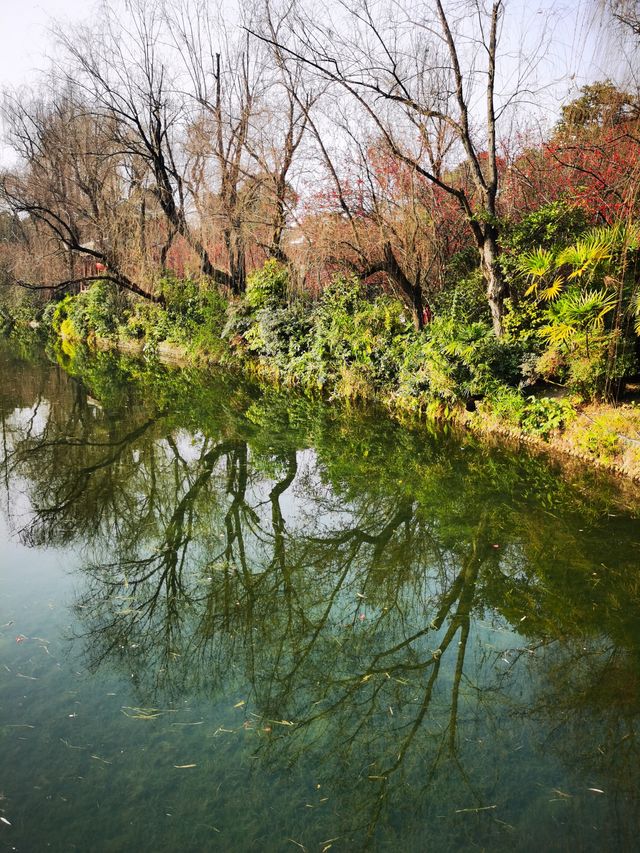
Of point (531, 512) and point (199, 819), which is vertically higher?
point (531, 512)

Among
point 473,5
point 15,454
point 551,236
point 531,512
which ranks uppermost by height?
point 473,5

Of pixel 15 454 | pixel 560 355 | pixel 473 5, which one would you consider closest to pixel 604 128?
pixel 473 5

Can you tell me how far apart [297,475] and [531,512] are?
3.11 m

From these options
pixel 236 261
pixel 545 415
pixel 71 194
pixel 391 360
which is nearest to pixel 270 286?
pixel 236 261

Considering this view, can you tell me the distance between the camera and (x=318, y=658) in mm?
4262

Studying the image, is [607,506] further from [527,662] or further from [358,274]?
[358,274]

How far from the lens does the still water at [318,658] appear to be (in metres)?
3.02

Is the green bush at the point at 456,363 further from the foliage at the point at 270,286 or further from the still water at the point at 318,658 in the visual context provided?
the foliage at the point at 270,286

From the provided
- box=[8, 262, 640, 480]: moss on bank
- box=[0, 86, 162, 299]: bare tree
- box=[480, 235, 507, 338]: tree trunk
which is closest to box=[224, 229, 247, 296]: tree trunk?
box=[8, 262, 640, 480]: moss on bank

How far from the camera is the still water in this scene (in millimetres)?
3021

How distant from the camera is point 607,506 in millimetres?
6766

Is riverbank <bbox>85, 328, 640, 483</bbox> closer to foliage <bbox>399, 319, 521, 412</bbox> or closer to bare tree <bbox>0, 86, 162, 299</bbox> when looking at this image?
foliage <bbox>399, 319, 521, 412</bbox>

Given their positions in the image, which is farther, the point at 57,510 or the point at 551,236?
the point at 551,236

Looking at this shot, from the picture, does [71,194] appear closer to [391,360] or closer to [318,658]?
[391,360]
